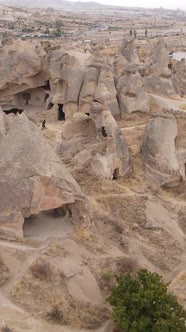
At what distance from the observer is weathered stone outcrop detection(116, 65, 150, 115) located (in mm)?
28672

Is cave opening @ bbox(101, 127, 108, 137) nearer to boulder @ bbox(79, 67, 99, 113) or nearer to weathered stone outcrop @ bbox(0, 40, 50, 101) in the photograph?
boulder @ bbox(79, 67, 99, 113)

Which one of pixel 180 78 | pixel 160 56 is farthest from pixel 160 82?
pixel 160 56

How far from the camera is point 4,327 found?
12906 millimetres

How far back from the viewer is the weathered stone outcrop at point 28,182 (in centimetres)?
1641

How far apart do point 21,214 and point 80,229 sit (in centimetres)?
225

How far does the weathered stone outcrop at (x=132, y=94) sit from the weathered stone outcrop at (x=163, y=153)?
18.1 feet

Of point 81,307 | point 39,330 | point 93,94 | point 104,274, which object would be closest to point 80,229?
point 104,274

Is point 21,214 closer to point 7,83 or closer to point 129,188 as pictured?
point 129,188

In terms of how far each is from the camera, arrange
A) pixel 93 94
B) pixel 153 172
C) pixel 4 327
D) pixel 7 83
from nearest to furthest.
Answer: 1. pixel 4 327
2. pixel 153 172
3. pixel 93 94
4. pixel 7 83

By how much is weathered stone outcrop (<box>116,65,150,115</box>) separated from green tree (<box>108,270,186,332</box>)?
16.0 meters

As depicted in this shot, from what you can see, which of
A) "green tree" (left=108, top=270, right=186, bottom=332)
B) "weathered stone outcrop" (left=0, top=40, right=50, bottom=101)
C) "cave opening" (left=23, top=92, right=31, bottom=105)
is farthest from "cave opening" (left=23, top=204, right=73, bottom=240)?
"cave opening" (left=23, top=92, right=31, bottom=105)

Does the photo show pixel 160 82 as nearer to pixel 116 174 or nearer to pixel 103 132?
pixel 103 132

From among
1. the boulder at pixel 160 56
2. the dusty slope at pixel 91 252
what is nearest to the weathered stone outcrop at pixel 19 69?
the boulder at pixel 160 56

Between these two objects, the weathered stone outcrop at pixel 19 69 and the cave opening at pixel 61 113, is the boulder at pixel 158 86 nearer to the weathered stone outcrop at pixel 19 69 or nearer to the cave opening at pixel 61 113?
the cave opening at pixel 61 113
